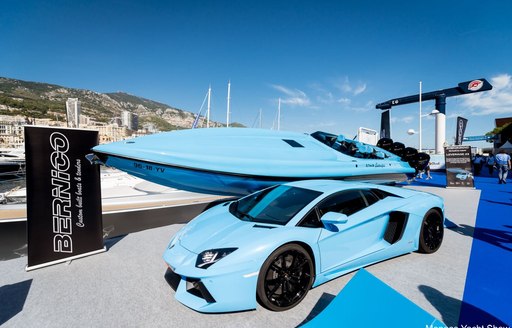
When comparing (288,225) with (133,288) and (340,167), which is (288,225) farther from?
(340,167)

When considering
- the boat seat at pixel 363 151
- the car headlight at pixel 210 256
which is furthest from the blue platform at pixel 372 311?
the boat seat at pixel 363 151

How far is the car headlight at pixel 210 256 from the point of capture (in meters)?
2.05

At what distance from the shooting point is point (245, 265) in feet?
6.62

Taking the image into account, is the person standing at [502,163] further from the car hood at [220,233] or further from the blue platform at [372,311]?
the car hood at [220,233]

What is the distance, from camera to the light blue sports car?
203cm

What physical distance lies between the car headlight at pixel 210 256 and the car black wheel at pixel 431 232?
8.90 feet

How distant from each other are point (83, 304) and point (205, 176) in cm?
278

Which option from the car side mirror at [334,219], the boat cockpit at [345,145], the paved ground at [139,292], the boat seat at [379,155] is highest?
the boat cockpit at [345,145]

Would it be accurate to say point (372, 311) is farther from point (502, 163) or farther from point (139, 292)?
point (502, 163)

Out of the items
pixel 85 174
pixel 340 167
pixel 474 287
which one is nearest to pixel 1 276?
pixel 85 174

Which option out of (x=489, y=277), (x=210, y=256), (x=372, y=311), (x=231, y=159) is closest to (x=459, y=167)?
(x=489, y=277)

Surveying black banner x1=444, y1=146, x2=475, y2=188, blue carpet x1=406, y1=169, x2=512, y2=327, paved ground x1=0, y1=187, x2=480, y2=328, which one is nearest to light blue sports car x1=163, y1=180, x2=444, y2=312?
paved ground x1=0, y1=187, x2=480, y2=328

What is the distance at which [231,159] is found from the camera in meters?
4.94

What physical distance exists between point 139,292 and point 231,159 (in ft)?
9.46
